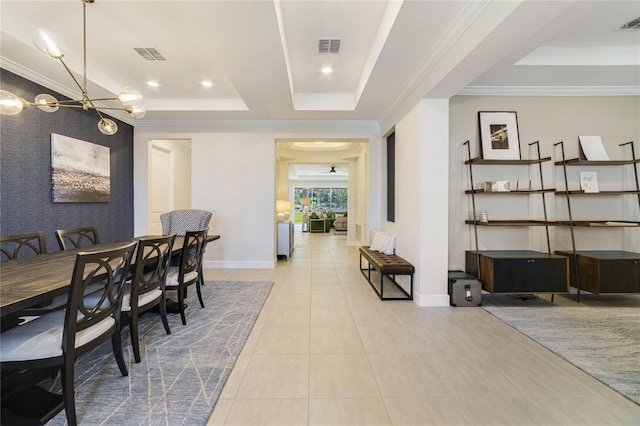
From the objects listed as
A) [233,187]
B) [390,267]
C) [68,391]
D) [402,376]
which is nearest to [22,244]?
[68,391]

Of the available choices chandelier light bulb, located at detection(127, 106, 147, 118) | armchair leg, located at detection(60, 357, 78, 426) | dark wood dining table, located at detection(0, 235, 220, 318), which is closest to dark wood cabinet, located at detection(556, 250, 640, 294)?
Result: armchair leg, located at detection(60, 357, 78, 426)

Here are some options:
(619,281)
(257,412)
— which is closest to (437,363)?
(257,412)

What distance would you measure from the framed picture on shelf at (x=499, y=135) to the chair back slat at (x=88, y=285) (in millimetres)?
4064

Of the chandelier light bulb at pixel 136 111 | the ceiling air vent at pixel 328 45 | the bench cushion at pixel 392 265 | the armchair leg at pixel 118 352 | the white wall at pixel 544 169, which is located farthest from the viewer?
the white wall at pixel 544 169

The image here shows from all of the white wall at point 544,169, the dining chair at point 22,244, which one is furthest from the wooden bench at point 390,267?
the dining chair at point 22,244

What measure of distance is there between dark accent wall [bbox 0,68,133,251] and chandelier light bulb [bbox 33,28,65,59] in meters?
1.70

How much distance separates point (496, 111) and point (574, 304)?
2648mm

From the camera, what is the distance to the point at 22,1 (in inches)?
89.9

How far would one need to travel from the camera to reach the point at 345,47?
2.97m

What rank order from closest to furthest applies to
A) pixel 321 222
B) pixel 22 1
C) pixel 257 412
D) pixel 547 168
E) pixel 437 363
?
pixel 257 412 → pixel 437 363 → pixel 22 1 → pixel 547 168 → pixel 321 222

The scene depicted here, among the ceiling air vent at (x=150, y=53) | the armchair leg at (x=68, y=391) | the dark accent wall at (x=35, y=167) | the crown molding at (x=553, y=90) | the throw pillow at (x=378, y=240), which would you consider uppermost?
the ceiling air vent at (x=150, y=53)

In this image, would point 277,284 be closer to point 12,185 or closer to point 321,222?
point 12,185

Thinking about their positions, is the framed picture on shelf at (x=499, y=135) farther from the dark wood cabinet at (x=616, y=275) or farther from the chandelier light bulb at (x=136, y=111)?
the chandelier light bulb at (x=136, y=111)

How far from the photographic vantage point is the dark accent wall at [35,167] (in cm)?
291
